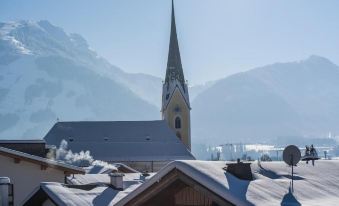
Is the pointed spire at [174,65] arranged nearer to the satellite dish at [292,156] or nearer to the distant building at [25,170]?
the distant building at [25,170]

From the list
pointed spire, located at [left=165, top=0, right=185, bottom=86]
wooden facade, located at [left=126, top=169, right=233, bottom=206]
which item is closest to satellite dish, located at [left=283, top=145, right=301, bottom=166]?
wooden facade, located at [left=126, top=169, right=233, bottom=206]

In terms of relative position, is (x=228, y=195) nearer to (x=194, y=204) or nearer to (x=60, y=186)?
(x=194, y=204)

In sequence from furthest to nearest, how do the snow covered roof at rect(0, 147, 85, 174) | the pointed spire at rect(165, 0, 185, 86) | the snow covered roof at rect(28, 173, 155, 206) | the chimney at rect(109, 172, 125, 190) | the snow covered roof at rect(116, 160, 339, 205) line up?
the pointed spire at rect(165, 0, 185, 86) → the snow covered roof at rect(0, 147, 85, 174) → the chimney at rect(109, 172, 125, 190) → the snow covered roof at rect(28, 173, 155, 206) → the snow covered roof at rect(116, 160, 339, 205)

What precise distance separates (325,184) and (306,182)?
383 millimetres

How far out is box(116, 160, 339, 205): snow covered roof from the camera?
27.3 ft

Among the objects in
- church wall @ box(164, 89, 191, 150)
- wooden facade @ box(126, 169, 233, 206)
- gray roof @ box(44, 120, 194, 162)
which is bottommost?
Answer: wooden facade @ box(126, 169, 233, 206)

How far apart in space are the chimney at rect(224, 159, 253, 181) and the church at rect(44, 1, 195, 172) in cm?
6505

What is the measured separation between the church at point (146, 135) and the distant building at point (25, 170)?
5202cm

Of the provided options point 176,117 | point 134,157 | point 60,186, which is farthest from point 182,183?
point 176,117

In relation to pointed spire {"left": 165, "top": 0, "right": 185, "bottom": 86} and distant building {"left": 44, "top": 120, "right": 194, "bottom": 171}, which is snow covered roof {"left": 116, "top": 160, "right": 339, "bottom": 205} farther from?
pointed spire {"left": 165, "top": 0, "right": 185, "bottom": 86}

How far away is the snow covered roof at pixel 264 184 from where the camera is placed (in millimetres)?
8312

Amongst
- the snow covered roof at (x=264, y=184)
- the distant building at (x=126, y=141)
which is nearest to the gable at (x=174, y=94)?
the distant building at (x=126, y=141)

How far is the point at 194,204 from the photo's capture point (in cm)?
958

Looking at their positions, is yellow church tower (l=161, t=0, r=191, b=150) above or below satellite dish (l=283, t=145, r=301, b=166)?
above
